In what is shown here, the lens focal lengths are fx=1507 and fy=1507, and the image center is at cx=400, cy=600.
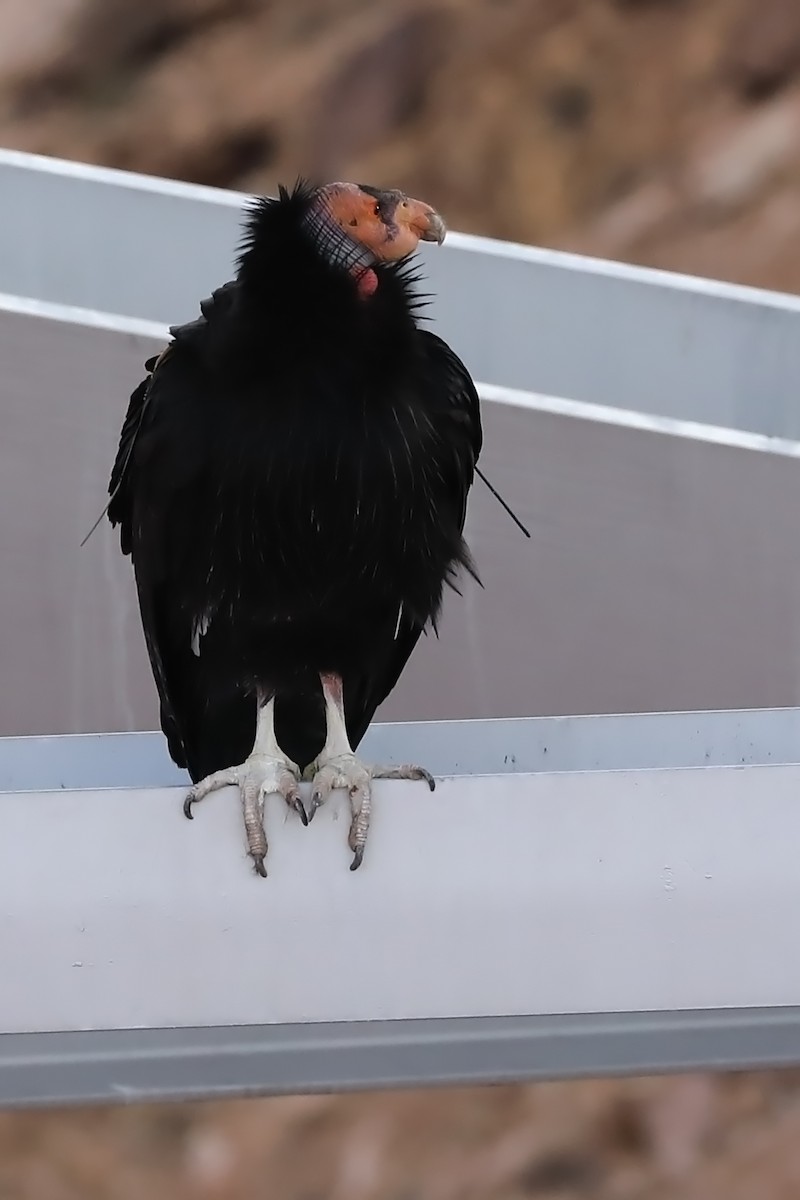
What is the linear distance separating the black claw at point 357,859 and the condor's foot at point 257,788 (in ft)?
0.16

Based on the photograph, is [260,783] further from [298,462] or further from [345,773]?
[298,462]

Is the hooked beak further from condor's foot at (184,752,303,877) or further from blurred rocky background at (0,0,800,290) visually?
blurred rocky background at (0,0,800,290)

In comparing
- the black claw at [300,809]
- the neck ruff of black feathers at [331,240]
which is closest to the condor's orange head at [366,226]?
the neck ruff of black feathers at [331,240]

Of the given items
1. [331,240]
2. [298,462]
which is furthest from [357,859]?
[331,240]

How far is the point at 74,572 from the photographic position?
199 centimetres

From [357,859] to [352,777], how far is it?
1.35 ft

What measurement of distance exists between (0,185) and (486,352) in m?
0.72

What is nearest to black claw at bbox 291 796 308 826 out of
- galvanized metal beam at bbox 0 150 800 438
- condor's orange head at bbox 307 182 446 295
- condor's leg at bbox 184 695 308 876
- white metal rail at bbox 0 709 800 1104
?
condor's leg at bbox 184 695 308 876

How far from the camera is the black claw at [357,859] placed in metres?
0.82

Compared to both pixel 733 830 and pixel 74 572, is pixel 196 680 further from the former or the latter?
pixel 733 830

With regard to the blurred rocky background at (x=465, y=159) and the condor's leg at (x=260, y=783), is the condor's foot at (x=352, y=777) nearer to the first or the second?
the condor's leg at (x=260, y=783)

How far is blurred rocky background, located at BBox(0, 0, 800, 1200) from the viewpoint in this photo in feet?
10.5

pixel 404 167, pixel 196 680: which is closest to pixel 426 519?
pixel 196 680

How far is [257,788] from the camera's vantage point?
1075 mm
